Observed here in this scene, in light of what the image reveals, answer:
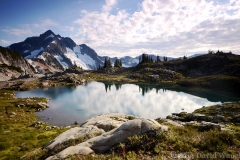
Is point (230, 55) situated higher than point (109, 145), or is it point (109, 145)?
point (230, 55)

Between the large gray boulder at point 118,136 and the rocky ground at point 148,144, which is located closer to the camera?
the rocky ground at point 148,144

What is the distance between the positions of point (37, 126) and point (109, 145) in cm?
3547

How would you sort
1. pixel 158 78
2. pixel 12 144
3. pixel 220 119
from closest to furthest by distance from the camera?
pixel 12 144
pixel 220 119
pixel 158 78

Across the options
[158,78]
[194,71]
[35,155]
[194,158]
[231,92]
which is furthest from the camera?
[194,71]

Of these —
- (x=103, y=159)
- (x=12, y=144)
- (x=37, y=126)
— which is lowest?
(x=37, y=126)

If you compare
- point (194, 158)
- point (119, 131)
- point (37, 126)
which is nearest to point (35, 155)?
point (119, 131)

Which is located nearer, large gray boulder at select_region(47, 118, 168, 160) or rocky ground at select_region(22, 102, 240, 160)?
rocky ground at select_region(22, 102, 240, 160)

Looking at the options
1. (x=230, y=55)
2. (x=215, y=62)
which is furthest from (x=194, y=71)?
(x=230, y=55)

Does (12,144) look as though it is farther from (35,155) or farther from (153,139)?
(153,139)

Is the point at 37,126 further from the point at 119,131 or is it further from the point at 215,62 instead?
the point at 215,62

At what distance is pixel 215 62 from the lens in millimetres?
177375

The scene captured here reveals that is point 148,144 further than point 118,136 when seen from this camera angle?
No

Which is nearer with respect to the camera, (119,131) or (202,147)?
(202,147)

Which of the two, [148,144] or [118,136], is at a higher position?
[118,136]
